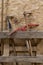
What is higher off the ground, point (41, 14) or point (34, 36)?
point (41, 14)

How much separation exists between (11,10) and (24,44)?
2.70 feet

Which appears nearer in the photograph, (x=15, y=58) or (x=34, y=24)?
(x=15, y=58)

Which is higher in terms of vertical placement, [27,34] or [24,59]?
[27,34]

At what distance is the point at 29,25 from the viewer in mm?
4707

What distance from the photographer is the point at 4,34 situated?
4.52 metres

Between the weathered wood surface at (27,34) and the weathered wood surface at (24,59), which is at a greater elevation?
the weathered wood surface at (27,34)

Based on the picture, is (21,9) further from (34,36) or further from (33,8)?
→ (34,36)

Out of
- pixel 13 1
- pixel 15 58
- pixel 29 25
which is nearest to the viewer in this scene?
pixel 15 58

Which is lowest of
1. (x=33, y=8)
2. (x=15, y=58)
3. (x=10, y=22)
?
(x=15, y=58)

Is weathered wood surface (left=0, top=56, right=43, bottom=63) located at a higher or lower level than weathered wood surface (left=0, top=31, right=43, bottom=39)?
lower

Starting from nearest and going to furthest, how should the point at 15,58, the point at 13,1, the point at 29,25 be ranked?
1. the point at 15,58
2. the point at 29,25
3. the point at 13,1

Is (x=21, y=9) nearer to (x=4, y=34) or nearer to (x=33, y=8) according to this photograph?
(x=33, y=8)

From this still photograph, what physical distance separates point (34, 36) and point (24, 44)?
23.9 inches

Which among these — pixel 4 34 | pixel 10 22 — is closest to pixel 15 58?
pixel 4 34
